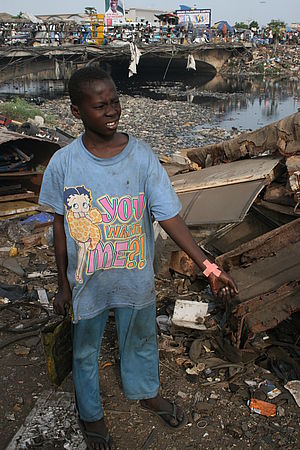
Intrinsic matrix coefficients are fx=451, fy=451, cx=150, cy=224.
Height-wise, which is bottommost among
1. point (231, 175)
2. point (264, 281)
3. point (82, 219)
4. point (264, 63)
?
point (264, 281)

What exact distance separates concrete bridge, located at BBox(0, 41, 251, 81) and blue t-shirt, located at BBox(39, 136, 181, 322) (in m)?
12.4

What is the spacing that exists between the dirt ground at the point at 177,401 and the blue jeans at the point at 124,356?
0.23 m

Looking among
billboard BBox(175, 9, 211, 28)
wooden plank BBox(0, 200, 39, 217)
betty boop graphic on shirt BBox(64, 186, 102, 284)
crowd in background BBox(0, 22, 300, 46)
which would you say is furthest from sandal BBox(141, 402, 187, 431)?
billboard BBox(175, 9, 211, 28)

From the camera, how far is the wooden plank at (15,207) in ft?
17.8

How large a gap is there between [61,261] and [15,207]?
12.3ft

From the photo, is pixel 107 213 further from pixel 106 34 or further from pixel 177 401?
pixel 106 34

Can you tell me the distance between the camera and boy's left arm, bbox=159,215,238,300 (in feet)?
6.34

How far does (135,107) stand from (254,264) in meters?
15.9

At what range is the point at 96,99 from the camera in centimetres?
172

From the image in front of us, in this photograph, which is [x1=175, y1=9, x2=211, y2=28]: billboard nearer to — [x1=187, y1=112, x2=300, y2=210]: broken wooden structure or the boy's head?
[x1=187, y1=112, x2=300, y2=210]: broken wooden structure

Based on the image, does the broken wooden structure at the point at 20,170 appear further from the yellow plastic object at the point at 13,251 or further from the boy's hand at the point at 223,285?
the boy's hand at the point at 223,285

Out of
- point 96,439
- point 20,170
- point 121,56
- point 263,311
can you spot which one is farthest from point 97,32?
point 96,439

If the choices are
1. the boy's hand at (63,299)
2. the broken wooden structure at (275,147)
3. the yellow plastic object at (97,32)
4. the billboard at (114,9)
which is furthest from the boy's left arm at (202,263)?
the billboard at (114,9)

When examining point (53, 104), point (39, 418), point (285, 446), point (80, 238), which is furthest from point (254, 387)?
point (53, 104)
